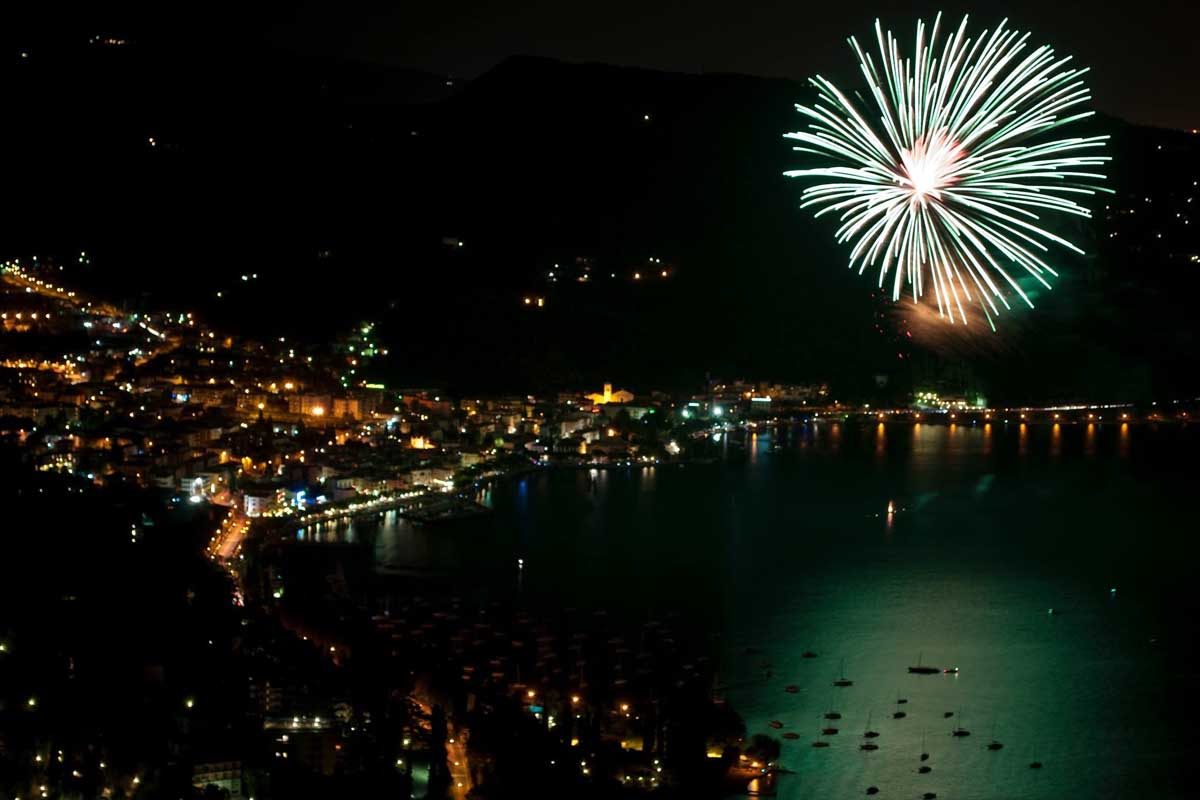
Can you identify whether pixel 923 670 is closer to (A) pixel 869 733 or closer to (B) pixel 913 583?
(A) pixel 869 733

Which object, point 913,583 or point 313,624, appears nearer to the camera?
point 313,624

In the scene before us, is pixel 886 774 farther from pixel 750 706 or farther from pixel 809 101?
pixel 809 101

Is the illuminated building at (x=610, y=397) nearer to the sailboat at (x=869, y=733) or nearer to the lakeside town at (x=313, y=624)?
the lakeside town at (x=313, y=624)

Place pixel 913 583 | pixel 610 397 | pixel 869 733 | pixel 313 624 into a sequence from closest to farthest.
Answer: pixel 869 733, pixel 313 624, pixel 913 583, pixel 610 397

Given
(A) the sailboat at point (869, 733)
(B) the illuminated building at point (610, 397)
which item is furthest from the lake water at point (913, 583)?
(B) the illuminated building at point (610, 397)

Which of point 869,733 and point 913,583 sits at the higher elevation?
point 913,583

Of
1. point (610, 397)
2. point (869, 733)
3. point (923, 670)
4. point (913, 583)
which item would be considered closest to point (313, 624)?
point (869, 733)

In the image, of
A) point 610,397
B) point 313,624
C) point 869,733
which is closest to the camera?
point 869,733
